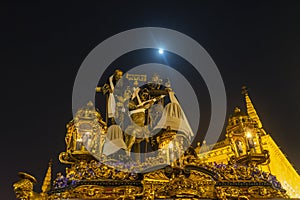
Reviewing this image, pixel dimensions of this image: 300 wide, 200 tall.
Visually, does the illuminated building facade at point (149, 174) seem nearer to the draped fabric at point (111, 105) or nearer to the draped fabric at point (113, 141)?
the draped fabric at point (113, 141)

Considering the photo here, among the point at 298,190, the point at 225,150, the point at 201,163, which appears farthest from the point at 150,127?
the point at 298,190

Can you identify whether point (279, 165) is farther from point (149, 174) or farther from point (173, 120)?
point (149, 174)

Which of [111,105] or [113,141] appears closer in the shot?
[113,141]

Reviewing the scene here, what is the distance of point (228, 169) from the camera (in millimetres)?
4535

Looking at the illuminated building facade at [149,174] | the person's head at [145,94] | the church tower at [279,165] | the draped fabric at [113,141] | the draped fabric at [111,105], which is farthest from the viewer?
the church tower at [279,165]

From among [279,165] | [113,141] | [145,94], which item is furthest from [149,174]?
[279,165]

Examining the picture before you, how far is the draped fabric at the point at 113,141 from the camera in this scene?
4984 millimetres

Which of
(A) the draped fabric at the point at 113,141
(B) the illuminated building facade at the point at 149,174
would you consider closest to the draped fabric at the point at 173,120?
(B) the illuminated building facade at the point at 149,174

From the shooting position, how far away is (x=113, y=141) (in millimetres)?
5059

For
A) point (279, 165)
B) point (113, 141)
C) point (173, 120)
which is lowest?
point (113, 141)

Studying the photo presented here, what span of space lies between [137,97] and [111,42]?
4576 mm

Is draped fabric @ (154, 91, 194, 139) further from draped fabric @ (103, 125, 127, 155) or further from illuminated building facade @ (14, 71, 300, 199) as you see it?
draped fabric @ (103, 125, 127, 155)

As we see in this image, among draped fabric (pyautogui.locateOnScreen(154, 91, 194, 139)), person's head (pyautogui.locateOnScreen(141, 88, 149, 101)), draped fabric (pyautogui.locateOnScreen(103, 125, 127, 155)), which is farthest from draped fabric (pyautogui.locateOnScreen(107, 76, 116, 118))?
draped fabric (pyautogui.locateOnScreen(154, 91, 194, 139))

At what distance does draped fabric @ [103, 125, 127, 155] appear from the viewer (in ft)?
16.4
